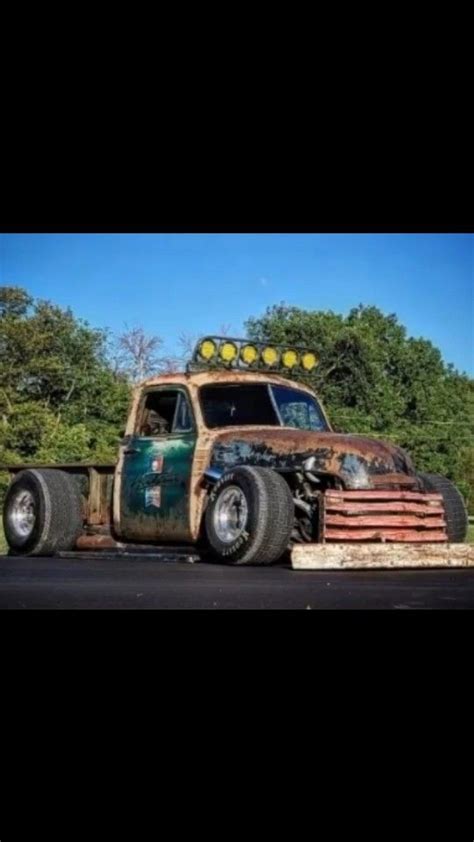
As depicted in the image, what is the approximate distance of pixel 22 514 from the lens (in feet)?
19.6

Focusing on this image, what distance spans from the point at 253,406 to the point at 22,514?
1.32m

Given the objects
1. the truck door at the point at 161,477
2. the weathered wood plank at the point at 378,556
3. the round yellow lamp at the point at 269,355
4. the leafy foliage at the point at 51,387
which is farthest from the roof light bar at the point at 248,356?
the weathered wood plank at the point at 378,556

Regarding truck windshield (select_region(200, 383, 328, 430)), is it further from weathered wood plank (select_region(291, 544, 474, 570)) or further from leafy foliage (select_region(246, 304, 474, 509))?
weathered wood plank (select_region(291, 544, 474, 570))

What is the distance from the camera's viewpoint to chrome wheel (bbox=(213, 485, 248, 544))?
5016 millimetres

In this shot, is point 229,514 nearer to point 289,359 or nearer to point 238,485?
point 238,485

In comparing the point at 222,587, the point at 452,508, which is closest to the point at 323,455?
the point at 452,508

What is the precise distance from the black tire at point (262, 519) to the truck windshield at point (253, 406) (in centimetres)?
79

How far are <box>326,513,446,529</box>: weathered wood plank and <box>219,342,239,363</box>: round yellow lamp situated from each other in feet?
3.67
